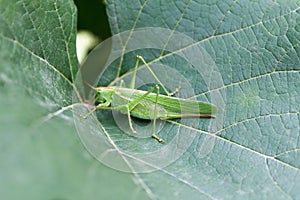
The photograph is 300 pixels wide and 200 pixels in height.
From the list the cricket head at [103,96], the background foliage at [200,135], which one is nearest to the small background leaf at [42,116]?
the background foliage at [200,135]

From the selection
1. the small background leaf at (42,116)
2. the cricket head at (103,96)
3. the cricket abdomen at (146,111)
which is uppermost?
the small background leaf at (42,116)

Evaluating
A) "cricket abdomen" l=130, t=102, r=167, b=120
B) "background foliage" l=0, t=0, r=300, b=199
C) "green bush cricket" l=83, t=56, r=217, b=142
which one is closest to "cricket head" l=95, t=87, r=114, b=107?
"green bush cricket" l=83, t=56, r=217, b=142

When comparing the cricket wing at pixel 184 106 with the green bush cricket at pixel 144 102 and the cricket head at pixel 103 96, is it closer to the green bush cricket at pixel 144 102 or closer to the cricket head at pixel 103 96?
the green bush cricket at pixel 144 102

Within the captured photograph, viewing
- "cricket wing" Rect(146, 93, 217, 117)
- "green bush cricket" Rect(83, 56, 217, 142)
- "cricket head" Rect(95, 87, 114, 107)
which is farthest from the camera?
"cricket head" Rect(95, 87, 114, 107)

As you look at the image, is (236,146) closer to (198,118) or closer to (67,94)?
(198,118)

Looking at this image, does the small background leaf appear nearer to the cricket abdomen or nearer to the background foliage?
the background foliage

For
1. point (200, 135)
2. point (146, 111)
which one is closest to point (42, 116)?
point (200, 135)

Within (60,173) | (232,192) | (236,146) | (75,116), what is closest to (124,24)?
(75,116)

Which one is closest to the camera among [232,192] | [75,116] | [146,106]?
[232,192]
